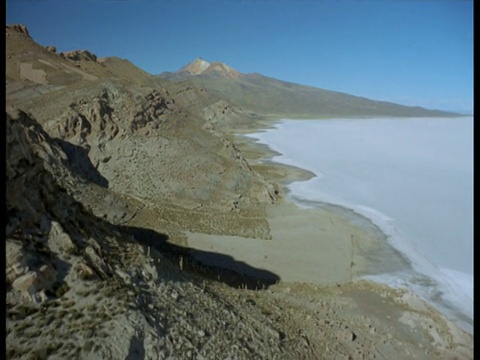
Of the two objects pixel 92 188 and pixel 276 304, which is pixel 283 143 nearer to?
pixel 92 188

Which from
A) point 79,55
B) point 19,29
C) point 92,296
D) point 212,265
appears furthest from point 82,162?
point 79,55

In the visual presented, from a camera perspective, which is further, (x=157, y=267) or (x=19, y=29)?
(x=19, y=29)

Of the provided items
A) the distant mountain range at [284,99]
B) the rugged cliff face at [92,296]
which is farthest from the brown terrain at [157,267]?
the distant mountain range at [284,99]

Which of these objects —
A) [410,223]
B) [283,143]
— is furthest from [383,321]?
[283,143]

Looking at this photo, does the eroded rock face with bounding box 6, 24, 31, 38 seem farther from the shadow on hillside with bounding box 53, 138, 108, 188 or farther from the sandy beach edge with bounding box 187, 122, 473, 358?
the sandy beach edge with bounding box 187, 122, 473, 358

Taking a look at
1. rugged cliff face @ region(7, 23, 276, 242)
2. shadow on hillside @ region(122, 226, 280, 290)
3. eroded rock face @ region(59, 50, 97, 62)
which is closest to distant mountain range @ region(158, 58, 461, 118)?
eroded rock face @ region(59, 50, 97, 62)

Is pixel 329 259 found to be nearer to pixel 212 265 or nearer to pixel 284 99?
pixel 212 265
